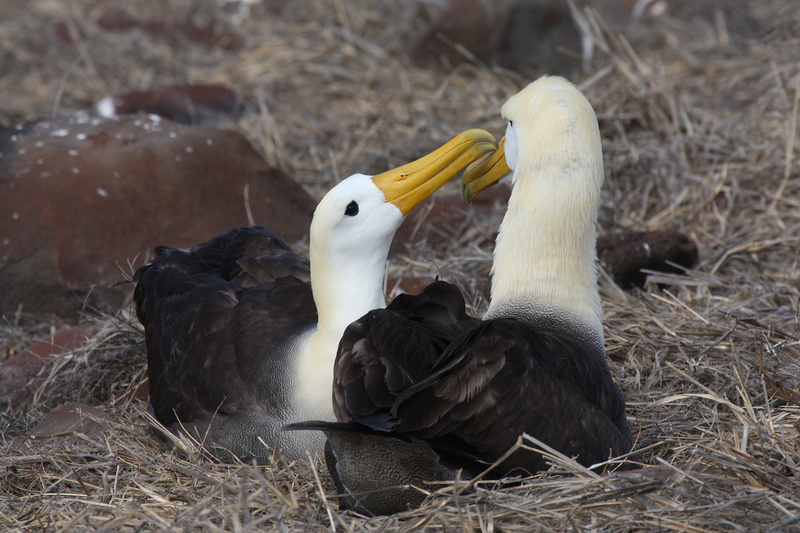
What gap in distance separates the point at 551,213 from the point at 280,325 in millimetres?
1211

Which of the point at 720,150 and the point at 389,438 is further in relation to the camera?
the point at 720,150

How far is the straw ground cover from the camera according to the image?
8.70 ft

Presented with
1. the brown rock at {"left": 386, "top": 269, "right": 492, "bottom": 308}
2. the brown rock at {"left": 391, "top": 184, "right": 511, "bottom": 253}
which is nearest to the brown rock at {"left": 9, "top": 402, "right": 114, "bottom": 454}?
the brown rock at {"left": 386, "top": 269, "right": 492, "bottom": 308}

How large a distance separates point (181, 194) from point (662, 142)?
348 centimetres

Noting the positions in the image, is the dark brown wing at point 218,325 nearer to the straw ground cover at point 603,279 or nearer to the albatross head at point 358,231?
the straw ground cover at point 603,279

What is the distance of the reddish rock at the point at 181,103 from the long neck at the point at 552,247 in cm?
495

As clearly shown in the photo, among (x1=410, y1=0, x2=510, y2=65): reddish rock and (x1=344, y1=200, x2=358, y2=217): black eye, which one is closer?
(x1=344, y1=200, x2=358, y2=217): black eye

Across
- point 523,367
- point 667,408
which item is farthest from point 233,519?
point 667,408

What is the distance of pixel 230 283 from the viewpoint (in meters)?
3.85

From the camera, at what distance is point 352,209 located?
126 inches

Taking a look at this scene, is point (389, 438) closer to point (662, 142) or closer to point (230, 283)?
point (230, 283)

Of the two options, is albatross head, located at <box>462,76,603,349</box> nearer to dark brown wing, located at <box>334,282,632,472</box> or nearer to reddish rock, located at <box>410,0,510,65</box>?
dark brown wing, located at <box>334,282,632,472</box>

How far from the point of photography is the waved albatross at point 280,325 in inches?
126

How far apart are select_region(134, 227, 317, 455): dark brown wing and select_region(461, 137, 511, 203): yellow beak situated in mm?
834
